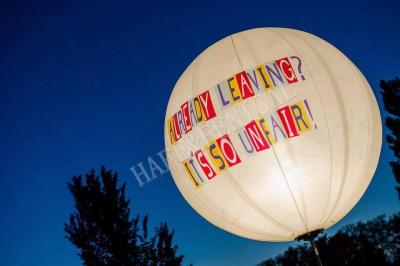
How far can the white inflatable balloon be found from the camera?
2539 millimetres

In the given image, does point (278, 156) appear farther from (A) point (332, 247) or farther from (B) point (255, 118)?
(A) point (332, 247)

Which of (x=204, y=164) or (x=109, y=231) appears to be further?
(x=109, y=231)

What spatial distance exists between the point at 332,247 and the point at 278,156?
1998 centimetres

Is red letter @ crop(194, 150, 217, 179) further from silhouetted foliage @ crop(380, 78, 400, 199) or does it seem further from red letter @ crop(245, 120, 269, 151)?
silhouetted foliage @ crop(380, 78, 400, 199)

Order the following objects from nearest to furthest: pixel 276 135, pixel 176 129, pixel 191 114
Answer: pixel 276 135 < pixel 191 114 < pixel 176 129

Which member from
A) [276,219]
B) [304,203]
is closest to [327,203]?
[304,203]

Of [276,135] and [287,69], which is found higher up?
[287,69]

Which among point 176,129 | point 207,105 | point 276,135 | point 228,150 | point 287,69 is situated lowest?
point 276,135

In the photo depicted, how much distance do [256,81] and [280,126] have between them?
0.48m

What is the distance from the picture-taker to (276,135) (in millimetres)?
2557

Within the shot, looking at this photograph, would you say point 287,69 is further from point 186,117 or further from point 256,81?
point 186,117

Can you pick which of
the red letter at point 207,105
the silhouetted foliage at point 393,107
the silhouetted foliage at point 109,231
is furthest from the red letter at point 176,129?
the silhouetted foliage at point 393,107

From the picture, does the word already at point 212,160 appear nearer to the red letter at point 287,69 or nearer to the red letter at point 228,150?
the red letter at point 228,150

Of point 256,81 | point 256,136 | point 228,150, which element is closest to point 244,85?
point 256,81
